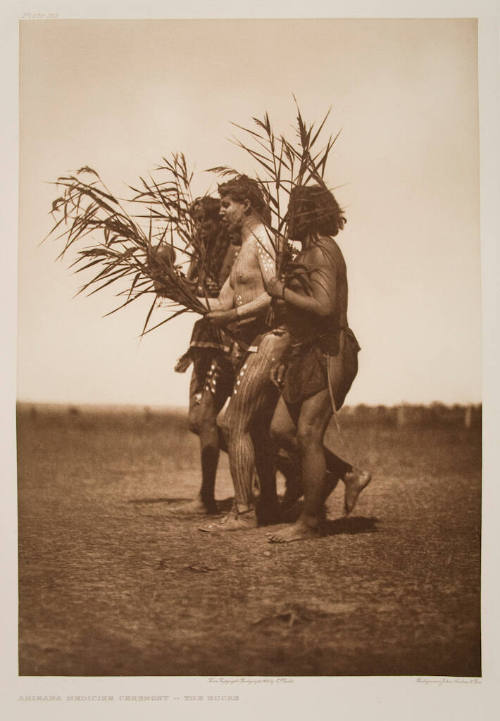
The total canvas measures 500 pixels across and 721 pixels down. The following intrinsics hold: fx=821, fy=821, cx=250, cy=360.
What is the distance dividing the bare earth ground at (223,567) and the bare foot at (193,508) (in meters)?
0.03

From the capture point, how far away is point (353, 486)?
10.4ft


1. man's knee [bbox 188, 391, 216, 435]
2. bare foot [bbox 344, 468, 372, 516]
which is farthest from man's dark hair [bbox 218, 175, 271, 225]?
bare foot [bbox 344, 468, 372, 516]

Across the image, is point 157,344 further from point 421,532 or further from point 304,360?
point 421,532

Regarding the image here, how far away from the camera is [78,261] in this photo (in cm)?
323

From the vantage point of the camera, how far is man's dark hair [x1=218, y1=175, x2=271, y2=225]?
316 cm

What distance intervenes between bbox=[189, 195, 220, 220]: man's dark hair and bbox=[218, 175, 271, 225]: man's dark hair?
43 millimetres

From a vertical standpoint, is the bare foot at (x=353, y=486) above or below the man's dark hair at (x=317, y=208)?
below

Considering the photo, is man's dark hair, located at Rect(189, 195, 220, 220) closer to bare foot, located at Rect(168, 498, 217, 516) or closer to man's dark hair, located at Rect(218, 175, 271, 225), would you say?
man's dark hair, located at Rect(218, 175, 271, 225)

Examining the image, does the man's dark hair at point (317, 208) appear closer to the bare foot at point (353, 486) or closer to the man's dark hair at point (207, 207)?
the man's dark hair at point (207, 207)

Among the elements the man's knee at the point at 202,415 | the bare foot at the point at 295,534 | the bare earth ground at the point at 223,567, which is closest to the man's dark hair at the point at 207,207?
the man's knee at the point at 202,415

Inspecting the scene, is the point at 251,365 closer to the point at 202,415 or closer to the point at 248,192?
the point at 202,415

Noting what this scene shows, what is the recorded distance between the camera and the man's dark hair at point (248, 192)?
10.4 ft

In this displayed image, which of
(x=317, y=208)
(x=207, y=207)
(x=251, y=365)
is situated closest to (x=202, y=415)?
(x=251, y=365)
